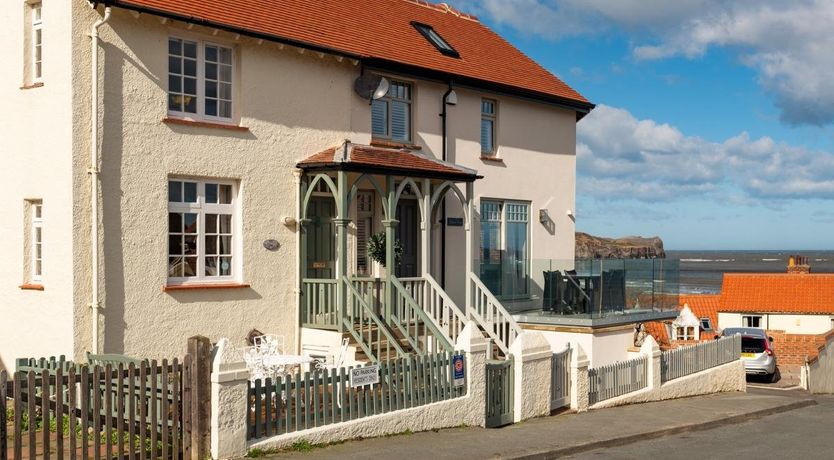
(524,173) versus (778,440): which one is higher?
(524,173)

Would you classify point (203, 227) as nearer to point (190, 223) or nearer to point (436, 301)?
point (190, 223)

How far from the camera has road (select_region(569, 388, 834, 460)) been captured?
1227 centimetres

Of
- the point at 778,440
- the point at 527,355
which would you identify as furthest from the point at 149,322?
the point at 778,440

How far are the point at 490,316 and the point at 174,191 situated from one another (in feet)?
21.6

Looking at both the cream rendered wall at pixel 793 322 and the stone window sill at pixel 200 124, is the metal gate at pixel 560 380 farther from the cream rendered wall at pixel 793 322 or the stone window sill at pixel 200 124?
the cream rendered wall at pixel 793 322

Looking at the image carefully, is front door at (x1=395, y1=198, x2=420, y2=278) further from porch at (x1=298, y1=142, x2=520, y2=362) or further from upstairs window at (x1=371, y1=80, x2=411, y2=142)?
upstairs window at (x1=371, y1=80, x2=411, y2=142)

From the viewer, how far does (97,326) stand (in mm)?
12555

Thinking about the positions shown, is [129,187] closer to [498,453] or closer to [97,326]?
[97,326]

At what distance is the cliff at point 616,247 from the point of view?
111 metres

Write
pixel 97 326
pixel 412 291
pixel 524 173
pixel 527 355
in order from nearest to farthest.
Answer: pixel 97 326
pixel 527 355
pixel 412 291
pixel 524 173

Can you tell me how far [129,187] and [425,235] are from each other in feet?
17.9

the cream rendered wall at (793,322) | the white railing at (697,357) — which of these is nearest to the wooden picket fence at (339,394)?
the white railing at (697,357)

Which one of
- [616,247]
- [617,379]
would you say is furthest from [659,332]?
[616,247]

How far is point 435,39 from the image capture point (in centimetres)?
2005
